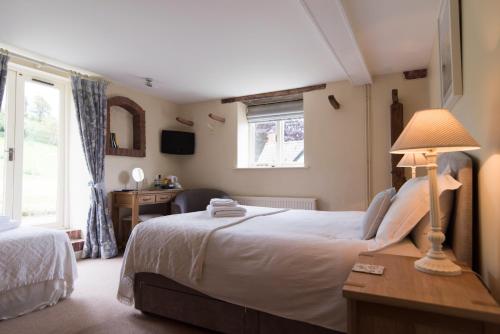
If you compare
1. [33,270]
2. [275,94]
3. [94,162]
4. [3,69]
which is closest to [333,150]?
[275,94]

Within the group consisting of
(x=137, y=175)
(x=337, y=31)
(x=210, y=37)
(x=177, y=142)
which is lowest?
(x=137, y=175)

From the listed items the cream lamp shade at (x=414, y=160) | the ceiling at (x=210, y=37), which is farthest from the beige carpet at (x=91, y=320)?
the ceiling at (x=210, y=37)

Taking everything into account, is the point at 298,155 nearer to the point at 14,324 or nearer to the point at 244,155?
the point at 244,155

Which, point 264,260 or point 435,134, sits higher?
point 435,134

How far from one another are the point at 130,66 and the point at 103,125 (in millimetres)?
930

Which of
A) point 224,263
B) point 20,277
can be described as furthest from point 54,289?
point 224,263

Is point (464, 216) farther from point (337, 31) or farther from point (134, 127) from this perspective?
point (134, 127)

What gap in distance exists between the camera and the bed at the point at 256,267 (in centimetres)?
151

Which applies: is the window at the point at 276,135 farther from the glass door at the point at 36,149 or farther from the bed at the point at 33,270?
the bed at the point at 33,270

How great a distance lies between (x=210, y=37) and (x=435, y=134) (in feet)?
7.70

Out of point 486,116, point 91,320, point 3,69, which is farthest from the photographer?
point 3,69

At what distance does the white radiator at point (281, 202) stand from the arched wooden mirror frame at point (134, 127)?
172 centimetres

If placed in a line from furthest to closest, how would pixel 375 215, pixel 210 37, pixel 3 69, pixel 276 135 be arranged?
pixel 276 135 < pixel 3 69 < pixel 210 37 < pixel 375 215

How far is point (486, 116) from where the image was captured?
1.23m
